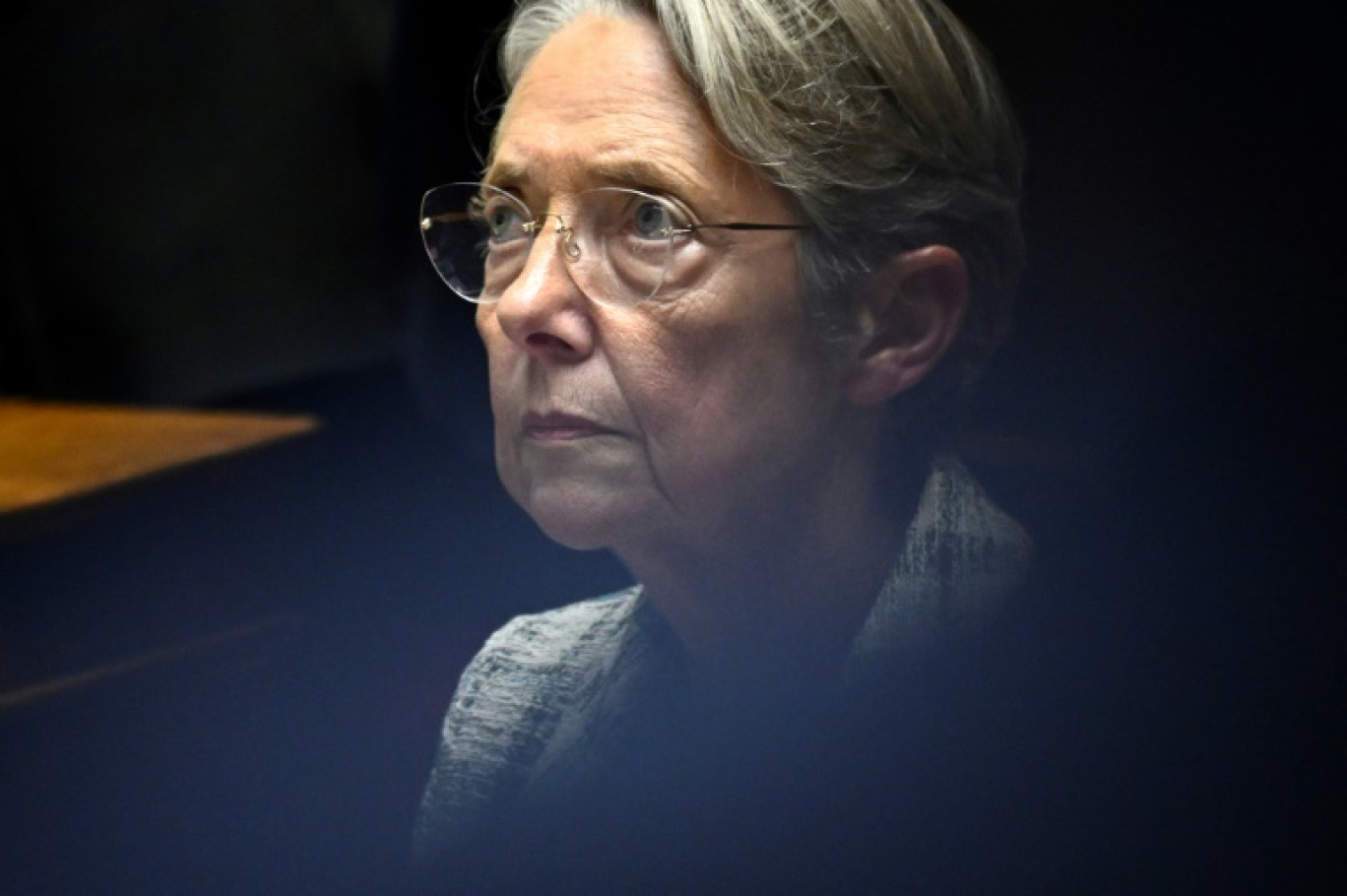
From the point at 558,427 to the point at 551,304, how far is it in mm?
99

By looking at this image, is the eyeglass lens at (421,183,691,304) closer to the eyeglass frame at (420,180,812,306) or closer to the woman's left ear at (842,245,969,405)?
the eyeglass frame at (420,180,812,306)

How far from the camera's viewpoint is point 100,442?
1.63 meters

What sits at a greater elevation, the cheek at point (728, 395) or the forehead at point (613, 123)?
the forehead at point (613, 123)

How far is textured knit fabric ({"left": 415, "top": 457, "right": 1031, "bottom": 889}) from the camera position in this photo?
1325 millimetres

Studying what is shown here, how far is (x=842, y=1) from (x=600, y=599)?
53 cm

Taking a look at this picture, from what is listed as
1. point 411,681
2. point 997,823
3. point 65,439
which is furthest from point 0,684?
point 997,823

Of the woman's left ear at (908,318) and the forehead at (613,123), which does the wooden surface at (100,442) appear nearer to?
the forehead at (613,123)

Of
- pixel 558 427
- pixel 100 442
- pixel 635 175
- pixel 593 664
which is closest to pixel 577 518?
pixel 558 427

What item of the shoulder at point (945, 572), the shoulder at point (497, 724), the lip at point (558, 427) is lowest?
the shoulder at point (497, 724)

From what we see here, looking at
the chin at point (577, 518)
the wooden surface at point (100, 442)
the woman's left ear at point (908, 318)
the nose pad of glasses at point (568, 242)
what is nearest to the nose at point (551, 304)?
the nose pad of glasses at point (568, 242)

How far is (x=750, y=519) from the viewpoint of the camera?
1.32m

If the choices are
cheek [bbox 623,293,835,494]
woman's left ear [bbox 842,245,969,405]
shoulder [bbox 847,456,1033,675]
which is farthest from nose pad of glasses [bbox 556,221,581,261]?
shoulder [bbox 847,456,1033,675]

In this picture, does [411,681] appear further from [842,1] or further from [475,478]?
[842,1]

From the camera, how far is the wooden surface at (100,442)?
1.58 meters
